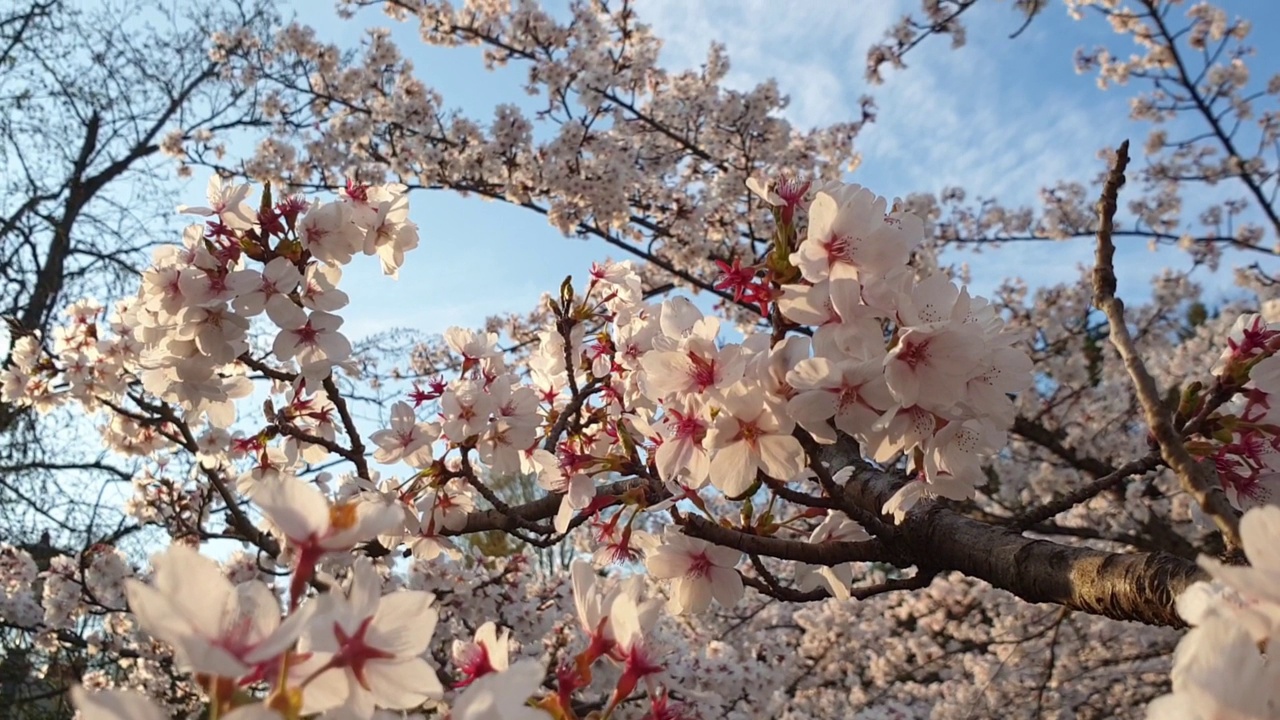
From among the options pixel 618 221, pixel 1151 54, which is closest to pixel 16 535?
pixel 618 221

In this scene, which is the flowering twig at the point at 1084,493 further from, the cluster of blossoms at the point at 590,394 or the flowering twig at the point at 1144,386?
the flowering twig at the point at 1144,386

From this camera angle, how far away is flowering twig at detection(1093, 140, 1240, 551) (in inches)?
23.0

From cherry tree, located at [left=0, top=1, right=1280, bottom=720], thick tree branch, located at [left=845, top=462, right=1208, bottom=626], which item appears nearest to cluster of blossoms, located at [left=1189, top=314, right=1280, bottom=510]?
cherry tree, located at [left=0, top=1, right=1280, bottom=720]

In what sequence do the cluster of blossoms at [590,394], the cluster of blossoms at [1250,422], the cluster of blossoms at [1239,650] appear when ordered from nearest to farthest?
the cluster of blossoms at [1239,650] < the cluster of blossoms at [590,394] < the cluster of blossoms at [1250,422]

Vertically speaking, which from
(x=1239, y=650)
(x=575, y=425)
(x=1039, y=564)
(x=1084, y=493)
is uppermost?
(x=575, y=425)

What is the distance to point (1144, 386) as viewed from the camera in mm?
677

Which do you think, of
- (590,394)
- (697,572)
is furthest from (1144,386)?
(590,394)

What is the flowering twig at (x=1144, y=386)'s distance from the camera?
1.92 ft

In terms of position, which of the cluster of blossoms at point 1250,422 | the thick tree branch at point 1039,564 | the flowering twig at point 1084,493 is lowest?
the thick tree branch at point 1039,564

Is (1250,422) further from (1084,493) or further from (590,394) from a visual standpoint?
(590,394)

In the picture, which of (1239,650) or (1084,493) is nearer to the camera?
(1239,650)

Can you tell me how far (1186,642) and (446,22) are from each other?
6352 mm

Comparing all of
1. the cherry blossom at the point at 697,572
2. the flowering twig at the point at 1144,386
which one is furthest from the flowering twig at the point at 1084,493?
the cherry blossom at the point at 697,572

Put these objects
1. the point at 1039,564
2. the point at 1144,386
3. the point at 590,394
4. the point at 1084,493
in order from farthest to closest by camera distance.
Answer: the point at 590,394
the point at 1084,493
the point at 1039,564
the point at 1144,386
